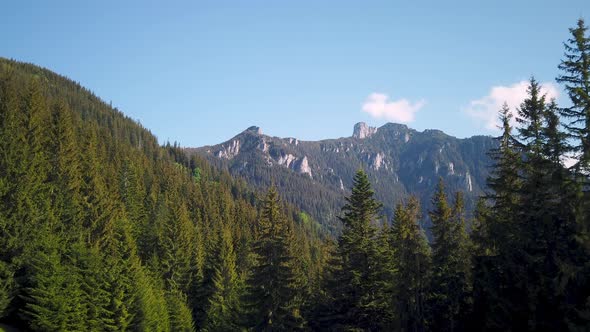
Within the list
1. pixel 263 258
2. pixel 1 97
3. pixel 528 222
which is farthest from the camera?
pixel 1 97

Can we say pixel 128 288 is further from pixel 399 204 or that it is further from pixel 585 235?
pixel 585 235

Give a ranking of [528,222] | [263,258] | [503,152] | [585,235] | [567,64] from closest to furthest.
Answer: [585,235], [567,64], [528,222], [503,152], [263,258]

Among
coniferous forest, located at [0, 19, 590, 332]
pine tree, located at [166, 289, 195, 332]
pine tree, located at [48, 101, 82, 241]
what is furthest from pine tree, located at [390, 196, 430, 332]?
pine tree, located at [48, 101, 82, 241]

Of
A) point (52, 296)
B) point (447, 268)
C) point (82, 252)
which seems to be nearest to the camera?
point (52, 296)

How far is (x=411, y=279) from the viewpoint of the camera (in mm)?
29312

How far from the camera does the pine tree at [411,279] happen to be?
29.1 m

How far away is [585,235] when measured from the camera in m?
16.2

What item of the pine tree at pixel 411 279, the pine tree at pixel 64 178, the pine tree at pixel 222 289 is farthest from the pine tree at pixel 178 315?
the pine tree at pixel 411 279

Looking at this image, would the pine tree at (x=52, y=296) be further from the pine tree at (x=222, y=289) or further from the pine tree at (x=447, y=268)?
the pine tree at (x=447, y=268)

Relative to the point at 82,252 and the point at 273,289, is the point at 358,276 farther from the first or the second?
the point at 82,252

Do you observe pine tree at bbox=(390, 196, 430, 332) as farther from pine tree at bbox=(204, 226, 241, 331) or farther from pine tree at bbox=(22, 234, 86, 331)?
pine tree at bbox=(22, 234, 86, 331)

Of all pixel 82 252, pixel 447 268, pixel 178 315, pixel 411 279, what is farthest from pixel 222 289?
pixel 447 268

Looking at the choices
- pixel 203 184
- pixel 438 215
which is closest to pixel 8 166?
pixel 438 215

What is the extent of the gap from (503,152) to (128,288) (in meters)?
29.0
